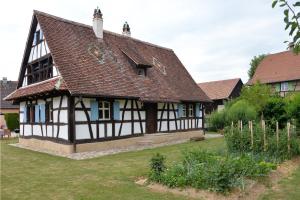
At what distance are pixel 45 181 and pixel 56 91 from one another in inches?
269

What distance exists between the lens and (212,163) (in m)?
7.84

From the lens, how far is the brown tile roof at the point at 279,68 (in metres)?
35.3

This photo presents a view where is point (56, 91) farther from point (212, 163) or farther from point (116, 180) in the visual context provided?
point (212, 163)

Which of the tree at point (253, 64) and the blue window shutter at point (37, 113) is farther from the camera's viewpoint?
the tree at point (253, 64)

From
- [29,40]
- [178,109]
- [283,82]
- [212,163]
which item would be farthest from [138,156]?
[283,82]

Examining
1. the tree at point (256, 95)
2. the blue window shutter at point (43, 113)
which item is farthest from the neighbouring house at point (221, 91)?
the blue window shutter at point (43, 113)

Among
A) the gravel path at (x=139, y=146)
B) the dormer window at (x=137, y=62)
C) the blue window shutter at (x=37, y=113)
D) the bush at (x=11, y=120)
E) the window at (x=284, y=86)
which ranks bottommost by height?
the gravel path at (x=139, y=146)

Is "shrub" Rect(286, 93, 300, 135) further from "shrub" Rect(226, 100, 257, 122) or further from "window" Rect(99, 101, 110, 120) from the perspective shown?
"window" Rect(99, 101, 110, 120)

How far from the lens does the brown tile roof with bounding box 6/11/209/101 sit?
15367 mm

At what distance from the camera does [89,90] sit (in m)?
14.8

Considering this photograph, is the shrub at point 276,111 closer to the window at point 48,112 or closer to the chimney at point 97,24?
the chimney at point 97,24

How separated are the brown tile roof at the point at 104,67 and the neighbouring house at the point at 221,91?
59.9 feet

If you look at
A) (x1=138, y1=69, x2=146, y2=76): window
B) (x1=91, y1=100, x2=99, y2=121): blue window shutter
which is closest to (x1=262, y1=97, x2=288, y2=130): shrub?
(x1=138, y1=69, x2=146, y2=76): window

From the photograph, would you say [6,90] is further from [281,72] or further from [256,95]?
[281,72]
